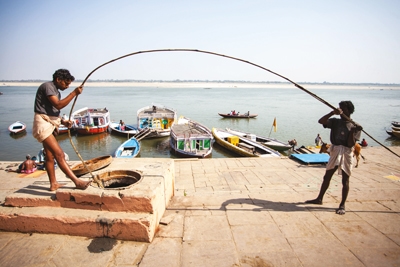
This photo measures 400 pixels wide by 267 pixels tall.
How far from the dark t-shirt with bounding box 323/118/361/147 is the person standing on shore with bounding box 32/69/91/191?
13.6 ft

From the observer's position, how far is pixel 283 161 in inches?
336

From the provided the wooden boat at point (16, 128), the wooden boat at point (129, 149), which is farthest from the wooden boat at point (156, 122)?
the wooden boat at point (16, 128)

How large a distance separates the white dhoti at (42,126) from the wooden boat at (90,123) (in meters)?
21.2

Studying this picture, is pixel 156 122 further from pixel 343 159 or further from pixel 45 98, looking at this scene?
pixel 343 159

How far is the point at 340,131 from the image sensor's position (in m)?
3.74

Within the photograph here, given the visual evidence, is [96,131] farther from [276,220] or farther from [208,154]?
[276,220]

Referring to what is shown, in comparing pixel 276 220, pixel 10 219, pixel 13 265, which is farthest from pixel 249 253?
pixel 10 219

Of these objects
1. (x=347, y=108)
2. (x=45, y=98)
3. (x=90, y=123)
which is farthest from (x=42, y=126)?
(x=90, y=123)

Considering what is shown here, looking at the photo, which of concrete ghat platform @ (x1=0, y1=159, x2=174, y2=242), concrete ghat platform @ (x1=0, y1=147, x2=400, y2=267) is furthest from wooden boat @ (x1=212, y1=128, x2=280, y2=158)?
concrete ghat platform @ (x1=0, y1=159, x2=174, y2=242)

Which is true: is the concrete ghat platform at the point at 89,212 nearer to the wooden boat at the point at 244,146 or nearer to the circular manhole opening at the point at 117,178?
the circular manhole opening at the point at 117,178

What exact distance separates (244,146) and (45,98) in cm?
1507

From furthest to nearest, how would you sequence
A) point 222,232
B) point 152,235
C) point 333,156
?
point 333,156 → point 222,232 → point 152,235

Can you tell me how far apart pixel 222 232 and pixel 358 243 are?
184cm

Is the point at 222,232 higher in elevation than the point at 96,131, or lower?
higher
